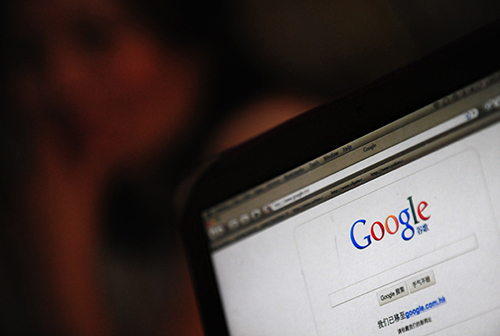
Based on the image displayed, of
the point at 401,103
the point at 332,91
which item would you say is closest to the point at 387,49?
the point at 332,91

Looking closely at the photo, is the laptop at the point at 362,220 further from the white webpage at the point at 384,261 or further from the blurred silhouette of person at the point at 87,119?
the blurred silhouette of person at the point at 87,119

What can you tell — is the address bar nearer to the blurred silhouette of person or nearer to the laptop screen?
the laptop screen

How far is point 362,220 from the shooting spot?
1.01 ft

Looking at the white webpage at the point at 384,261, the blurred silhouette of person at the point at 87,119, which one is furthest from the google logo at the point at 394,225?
the blurred silhouette of person at the point at 87,119

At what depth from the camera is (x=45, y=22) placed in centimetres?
45

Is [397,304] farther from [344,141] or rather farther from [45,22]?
[45,22]

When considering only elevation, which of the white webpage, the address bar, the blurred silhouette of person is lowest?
the white webpage

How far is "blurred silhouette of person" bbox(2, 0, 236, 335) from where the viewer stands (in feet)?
1.47

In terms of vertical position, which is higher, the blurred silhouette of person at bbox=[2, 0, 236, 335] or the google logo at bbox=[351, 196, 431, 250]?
the blurred silhouette of person at bbox=[2, 0, 236, 335]

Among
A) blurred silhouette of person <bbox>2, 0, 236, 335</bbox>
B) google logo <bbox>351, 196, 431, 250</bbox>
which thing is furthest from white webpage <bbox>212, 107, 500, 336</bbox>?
blurred silhouette of person <bbox>2, 0, 236, 335</bbox>

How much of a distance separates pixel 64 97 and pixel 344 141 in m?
0.32

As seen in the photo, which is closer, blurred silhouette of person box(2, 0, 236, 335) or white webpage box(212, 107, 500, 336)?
white webpage box(212, 107, 500, 336)

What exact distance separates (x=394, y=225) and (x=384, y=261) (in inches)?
1.1

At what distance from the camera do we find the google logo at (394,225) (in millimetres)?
306
